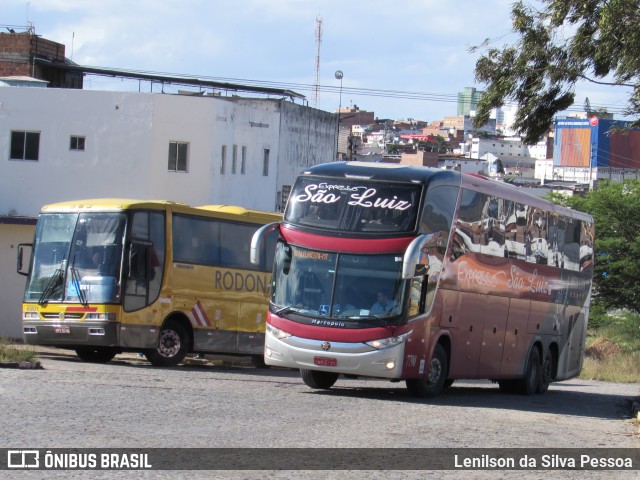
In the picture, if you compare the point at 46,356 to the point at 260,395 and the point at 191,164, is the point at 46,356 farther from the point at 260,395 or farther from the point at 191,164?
the point at 191,164

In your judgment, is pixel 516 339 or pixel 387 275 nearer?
pixel 387 275

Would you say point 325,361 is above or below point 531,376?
above

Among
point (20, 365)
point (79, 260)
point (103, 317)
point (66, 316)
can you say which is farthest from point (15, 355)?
point (79, 260)

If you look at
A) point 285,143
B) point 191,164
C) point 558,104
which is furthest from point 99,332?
point 285,143

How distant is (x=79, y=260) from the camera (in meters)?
22.8

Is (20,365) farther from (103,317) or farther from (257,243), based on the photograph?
(257,243)

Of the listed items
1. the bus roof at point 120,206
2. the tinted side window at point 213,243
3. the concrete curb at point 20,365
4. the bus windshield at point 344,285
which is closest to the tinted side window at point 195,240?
the tinted side window at point 213,243

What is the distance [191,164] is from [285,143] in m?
8.43

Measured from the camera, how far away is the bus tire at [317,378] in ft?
64.3

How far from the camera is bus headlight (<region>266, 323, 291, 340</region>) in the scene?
1844 cm

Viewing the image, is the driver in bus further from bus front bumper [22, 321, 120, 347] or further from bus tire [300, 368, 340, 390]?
bus front bumper [22, 321, 120, 347]

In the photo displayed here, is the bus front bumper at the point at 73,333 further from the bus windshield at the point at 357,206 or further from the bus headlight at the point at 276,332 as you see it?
the bus windshield at the point at 357,206

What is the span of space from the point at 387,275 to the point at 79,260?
791cm

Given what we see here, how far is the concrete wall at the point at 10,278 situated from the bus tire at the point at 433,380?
20.9 m
